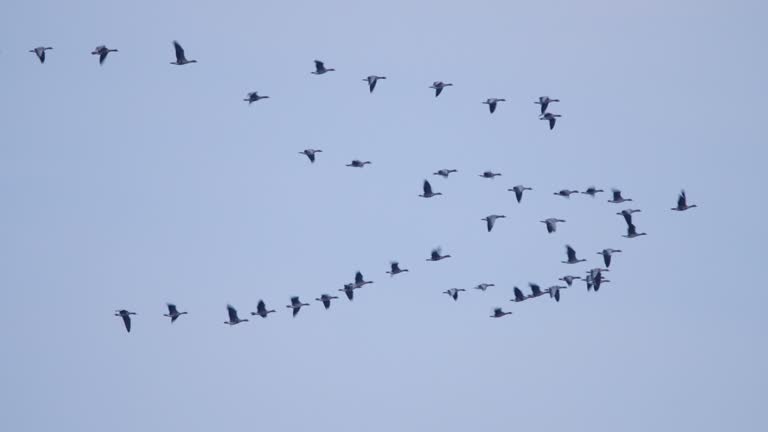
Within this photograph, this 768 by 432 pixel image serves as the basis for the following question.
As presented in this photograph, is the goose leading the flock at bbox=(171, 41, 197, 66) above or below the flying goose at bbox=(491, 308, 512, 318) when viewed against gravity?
above

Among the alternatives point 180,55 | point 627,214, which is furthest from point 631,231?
point 180,55

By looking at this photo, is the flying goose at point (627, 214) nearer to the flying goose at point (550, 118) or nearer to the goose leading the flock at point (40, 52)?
the flying goose at point (550, 118)

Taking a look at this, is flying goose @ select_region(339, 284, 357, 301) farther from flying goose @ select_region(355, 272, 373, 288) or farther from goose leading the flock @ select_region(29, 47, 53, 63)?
goose leading the flock @ select_region(29, 47, 53, 63)

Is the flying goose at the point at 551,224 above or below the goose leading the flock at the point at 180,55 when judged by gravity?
below

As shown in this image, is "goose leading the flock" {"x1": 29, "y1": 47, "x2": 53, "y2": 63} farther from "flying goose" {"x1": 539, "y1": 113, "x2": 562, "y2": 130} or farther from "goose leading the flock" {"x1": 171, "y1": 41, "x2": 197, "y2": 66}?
"flying goose" {"x1": 539, "y1": 113, "x2": 562, "y2": 130}

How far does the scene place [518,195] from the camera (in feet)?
377

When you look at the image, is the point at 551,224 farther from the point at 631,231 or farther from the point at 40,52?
the point at 40,52

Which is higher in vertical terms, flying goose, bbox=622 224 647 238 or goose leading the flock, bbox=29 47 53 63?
goose leading the flock, bbox=29 47 53 63

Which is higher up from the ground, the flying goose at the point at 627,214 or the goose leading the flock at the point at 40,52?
the goose leading the flock at the point at 40,52

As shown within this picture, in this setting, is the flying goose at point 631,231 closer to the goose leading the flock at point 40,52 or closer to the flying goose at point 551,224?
the flying goose at point 551,224

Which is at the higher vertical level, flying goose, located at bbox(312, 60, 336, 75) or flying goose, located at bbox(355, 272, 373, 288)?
flying goose, located at bbox(312, 60, 336, 75)

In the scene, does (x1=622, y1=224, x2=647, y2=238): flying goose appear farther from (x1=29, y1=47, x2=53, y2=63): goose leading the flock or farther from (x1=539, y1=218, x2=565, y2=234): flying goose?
(x1=29, y1=47, x2=53, y2=63): goose leading the flock

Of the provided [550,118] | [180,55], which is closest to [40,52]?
[180,55]

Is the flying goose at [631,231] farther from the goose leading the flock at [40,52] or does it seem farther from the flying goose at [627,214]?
the goose leading the flock at [40,52]
